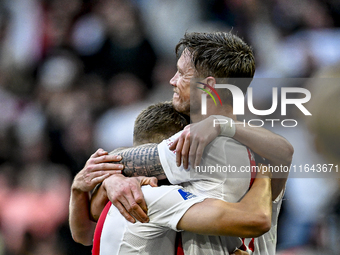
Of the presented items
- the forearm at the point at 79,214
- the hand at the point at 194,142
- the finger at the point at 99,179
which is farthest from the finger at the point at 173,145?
the forearm at the point at 79,214

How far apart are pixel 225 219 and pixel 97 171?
69 centimetres

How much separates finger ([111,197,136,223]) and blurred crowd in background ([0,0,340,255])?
1.93 metres

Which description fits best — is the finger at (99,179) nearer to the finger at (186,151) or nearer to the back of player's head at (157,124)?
the back of player's head at (157,124)

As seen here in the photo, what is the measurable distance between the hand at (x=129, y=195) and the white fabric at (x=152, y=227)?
0.10ft

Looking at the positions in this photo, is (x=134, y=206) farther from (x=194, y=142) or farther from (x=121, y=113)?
(x=121, y=113)

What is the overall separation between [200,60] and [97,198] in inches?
35.0

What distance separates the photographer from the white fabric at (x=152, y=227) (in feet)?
4.62

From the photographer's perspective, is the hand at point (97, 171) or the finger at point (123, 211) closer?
the finger at point (123, 211)

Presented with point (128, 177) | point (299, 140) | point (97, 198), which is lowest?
point (299, 140)

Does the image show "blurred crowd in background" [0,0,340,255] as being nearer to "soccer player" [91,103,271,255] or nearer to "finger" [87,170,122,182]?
"finger" [87,170,122,182]

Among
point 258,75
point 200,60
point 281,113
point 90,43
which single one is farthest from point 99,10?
point 200,60

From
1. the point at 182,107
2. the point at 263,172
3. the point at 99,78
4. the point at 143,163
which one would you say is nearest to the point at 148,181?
the point at 143,163

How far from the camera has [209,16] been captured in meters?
3.92

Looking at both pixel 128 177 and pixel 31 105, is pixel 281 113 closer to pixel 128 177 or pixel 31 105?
pixel 128 177
